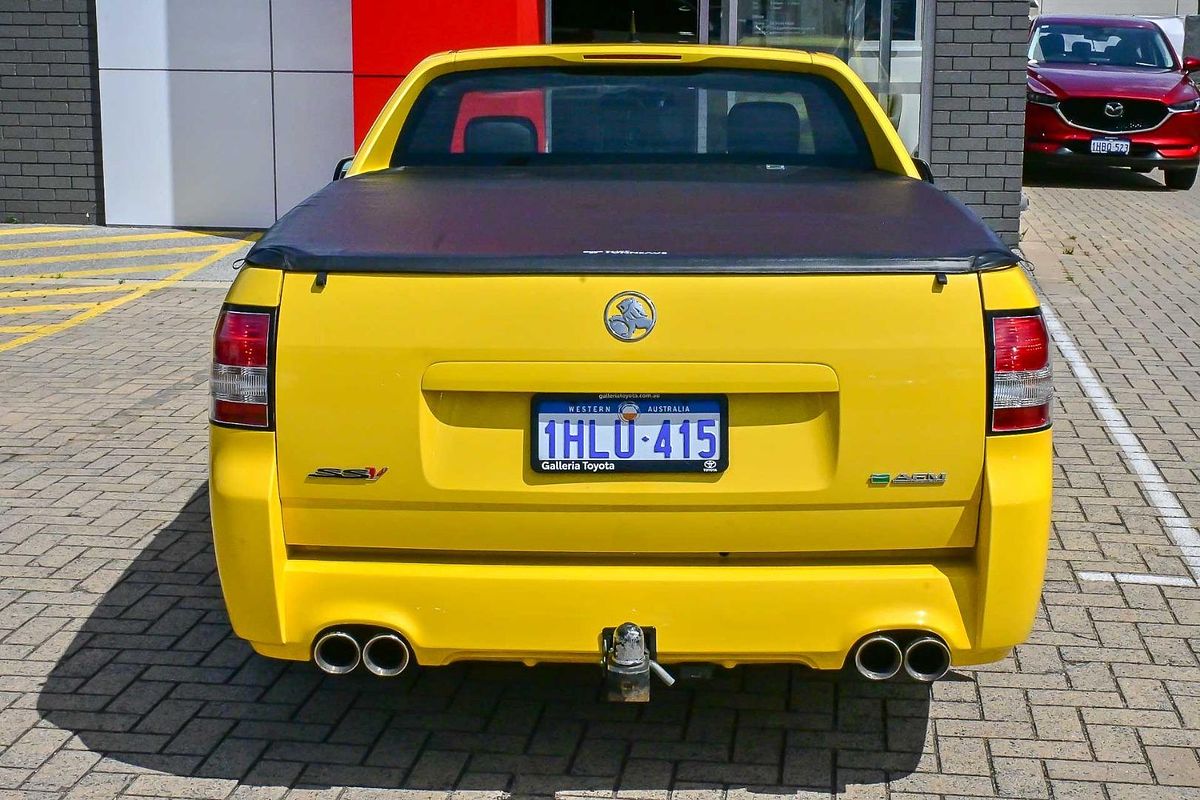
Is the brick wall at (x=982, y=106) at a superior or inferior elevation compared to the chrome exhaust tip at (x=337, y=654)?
superior

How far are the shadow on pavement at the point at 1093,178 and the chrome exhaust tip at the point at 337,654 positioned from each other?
1586 cm

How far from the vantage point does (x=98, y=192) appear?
14.5 metres

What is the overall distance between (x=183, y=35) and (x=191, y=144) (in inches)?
37.2

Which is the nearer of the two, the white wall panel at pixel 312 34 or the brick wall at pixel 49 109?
the white wall panel at pixel 312 34

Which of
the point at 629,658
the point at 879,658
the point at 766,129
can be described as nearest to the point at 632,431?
the point at 629,658

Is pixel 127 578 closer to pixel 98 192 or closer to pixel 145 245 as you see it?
pixel 145 245

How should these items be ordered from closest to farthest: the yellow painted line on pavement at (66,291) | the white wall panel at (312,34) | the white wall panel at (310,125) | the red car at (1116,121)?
the yellow painted line on pavement at (66,291) → the white wall panel at (312,34) → the white wall panel at (310,125) → the red car at (1116,121)

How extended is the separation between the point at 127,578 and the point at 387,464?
2267 millimetres

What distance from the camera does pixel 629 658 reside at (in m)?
3.70

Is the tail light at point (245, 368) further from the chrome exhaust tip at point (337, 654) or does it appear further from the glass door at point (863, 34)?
the glass door at point (863, 34)

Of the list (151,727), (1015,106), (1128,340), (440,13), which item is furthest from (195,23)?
(151,727)

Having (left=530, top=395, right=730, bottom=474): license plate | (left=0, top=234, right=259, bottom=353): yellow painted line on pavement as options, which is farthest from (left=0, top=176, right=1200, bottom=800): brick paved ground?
(left=0, top=234, right=259, bottom=353): yellow painted line on pavement

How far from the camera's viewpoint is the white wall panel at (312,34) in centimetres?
1400

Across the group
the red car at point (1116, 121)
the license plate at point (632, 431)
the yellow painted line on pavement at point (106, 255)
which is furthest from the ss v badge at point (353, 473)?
the red car at point (1116, 121)
